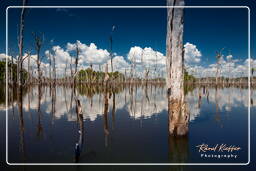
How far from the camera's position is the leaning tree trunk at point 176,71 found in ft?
21.5

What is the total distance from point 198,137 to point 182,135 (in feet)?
3.06

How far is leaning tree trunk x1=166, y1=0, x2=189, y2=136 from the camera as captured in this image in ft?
21.5

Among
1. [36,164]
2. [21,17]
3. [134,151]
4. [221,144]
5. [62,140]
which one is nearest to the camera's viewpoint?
[36,164]

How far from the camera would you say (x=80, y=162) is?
5184 mm

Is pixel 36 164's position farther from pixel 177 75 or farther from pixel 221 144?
pixel 221 144

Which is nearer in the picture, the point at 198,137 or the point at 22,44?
the point at 198,137

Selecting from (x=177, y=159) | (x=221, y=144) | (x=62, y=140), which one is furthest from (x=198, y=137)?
(x=62, y=140)
